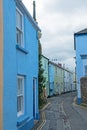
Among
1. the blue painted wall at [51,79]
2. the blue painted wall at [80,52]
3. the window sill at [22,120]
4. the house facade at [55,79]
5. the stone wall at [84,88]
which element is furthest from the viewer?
the house facade at [55,79]

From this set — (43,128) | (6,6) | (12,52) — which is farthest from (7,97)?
(43,128)

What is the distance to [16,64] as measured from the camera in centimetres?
1389

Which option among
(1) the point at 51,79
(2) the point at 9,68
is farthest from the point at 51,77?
(2) the point at 9,68

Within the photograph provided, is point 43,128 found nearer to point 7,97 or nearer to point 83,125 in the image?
point 83,125

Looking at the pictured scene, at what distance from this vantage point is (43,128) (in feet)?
60.2

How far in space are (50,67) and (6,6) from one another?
50.4 meters

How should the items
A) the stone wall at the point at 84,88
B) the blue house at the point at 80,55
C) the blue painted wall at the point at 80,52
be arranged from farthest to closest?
the blue painted wall at the point at 80,52
the blue house at the point at 80,55
the stone wall at the point at 84,88

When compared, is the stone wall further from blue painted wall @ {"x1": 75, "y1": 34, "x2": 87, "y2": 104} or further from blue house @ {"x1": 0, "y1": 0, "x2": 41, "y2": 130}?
blue house @ {"x1": 0, "y1": 0, "x2": 41, "y2": 130}

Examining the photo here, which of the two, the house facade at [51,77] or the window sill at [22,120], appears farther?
the house facade at [51,77]

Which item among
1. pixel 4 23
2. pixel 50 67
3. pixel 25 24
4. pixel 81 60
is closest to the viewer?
pixel 4 23

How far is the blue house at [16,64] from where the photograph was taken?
1164 centimetres

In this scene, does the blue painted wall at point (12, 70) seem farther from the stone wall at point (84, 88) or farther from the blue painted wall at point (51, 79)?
the blue painted wall at point (51, 79)

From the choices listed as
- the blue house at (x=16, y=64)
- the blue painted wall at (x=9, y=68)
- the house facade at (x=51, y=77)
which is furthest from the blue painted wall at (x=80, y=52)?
the blue painted wall at (x=9, y=68)

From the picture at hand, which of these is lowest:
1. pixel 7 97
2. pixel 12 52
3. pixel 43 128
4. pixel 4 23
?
pixel 43 128
